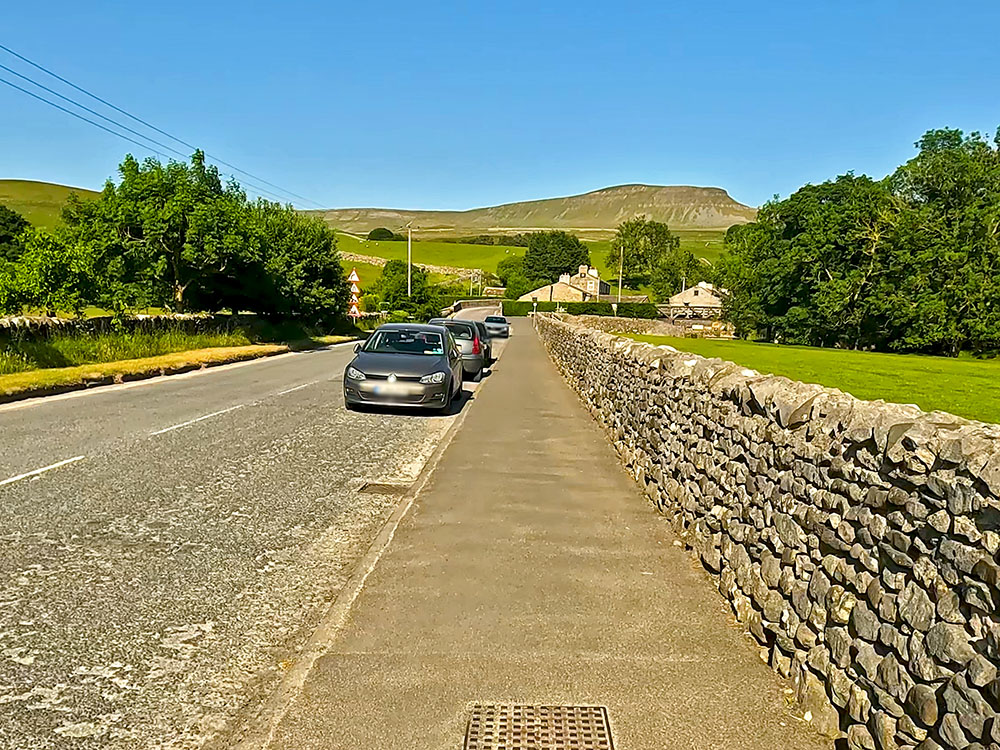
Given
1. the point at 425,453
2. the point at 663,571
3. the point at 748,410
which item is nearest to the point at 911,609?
the point at 748,410

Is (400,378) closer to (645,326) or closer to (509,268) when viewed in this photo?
(645,326)

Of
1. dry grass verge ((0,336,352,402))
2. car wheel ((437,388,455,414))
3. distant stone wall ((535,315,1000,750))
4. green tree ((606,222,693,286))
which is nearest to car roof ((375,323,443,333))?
car wheel ((437,388,455,414))

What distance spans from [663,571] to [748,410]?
148cm

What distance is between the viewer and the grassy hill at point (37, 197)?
126162 millimetres

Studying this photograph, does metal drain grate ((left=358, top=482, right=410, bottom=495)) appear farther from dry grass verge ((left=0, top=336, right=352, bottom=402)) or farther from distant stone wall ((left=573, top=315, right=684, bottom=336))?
distant stone wall ((left=573, top=315, right=684, bottom=336))

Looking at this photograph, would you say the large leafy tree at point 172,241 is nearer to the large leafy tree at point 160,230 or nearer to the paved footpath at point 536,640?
the large leafy tree at point 160,230

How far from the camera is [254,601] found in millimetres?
5758

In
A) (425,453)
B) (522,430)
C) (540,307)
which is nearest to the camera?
(425,453)

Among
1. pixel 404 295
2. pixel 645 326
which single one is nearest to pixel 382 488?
pixel 404 295

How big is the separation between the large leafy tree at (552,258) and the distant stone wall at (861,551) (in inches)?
6560

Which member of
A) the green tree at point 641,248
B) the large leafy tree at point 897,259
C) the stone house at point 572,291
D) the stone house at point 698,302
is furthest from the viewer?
the green tree at point 641,248

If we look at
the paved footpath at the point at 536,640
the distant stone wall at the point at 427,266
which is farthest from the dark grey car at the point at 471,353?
the distant stone wall at the point at 427,266

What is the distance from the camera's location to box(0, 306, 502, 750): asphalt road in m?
4.25

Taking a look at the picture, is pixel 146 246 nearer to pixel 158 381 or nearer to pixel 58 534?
pixel 158 381
